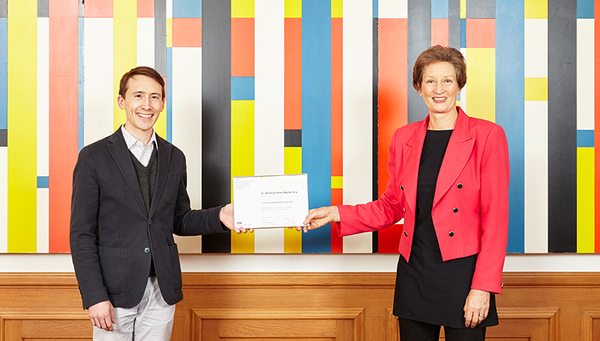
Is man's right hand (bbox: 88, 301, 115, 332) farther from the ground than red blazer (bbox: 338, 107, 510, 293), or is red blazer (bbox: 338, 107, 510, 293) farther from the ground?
red blazer (bbox: 338, 107, 510, 293)

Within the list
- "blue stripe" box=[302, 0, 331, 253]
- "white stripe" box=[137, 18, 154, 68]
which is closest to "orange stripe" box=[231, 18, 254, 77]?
"blue stripe" box=[302, 0, 331, 253]

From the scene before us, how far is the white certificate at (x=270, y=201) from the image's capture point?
5.51 ft

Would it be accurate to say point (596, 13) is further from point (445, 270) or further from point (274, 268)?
point (274, 268)

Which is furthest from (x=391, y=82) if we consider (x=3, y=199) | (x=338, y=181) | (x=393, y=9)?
(x=3, y=199)

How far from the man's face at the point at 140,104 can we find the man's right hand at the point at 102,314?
655 millimetres

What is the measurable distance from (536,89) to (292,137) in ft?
4.51

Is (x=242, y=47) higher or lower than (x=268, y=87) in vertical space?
higher

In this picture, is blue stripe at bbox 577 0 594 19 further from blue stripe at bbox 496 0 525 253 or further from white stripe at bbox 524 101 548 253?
white stripe at bbox 524 101 548 253

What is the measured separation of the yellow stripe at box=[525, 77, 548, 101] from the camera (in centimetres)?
208

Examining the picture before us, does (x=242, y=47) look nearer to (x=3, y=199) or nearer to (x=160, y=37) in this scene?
(x=160, y=37)

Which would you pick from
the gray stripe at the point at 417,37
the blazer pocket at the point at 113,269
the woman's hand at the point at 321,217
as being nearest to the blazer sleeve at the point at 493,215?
the woman's hand at the point at 321,217

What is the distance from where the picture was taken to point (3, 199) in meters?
2.07

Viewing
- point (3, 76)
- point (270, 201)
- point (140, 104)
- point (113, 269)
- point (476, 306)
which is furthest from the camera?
point (3, 76)

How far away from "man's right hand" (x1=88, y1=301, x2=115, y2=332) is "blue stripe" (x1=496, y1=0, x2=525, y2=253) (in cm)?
198
